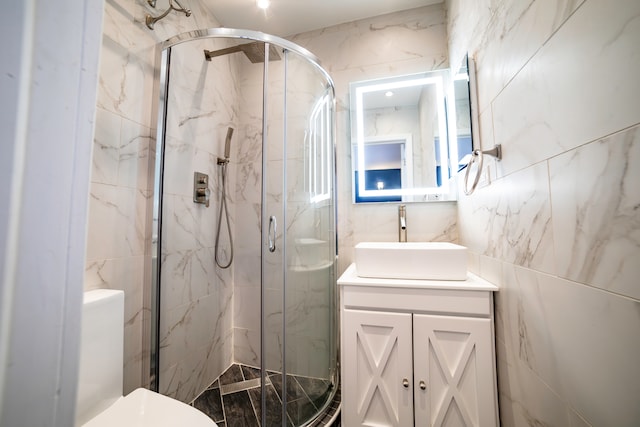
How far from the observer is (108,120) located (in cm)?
98

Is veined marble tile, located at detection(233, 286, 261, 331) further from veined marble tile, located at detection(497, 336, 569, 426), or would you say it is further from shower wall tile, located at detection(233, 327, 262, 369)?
veined marble tile, located at detection(497, 336, 569, 426)

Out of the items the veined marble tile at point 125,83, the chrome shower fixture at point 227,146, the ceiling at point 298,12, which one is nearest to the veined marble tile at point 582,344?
the chrome shower fixture at point 227,146

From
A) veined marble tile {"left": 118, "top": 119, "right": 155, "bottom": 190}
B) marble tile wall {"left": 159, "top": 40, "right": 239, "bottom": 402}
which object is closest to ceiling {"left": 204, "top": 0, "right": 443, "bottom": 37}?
marble tile wall {"left": 159, "top": 40, "right": 239, "bottom": 402}

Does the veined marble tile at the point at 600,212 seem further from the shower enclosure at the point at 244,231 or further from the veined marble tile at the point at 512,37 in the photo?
the shower enclosure at the point at 244,231

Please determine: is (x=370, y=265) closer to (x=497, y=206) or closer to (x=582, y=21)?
(x=497, y=206)

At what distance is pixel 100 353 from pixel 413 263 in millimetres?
1242

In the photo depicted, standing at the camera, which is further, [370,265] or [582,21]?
[370,265]

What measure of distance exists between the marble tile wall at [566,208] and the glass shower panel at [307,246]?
86 centimetres

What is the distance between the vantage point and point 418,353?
A: 100 cm

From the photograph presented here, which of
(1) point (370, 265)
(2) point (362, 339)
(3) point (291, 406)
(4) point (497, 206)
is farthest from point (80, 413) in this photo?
(4) point (497, 206)

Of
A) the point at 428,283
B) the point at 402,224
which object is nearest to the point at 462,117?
the point at 402,224

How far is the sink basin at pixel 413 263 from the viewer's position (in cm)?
105

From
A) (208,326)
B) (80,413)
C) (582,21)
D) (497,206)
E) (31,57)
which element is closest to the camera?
(31,57)

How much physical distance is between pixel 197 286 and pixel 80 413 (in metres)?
0.66
